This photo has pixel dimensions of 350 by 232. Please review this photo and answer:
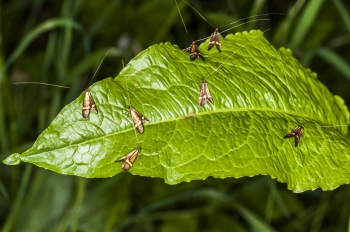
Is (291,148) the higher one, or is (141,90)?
(141,90)

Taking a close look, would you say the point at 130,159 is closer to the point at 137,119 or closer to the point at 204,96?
the point at 137,119

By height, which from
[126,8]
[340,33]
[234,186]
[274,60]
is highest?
[274,60]

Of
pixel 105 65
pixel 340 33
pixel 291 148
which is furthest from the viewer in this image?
pixel 340 33

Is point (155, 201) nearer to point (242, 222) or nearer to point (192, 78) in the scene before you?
point (242, 222)

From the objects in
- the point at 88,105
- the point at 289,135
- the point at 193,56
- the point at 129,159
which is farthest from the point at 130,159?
the point at 289,135

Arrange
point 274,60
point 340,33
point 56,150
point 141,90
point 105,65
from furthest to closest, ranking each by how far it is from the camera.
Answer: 1. point 340,33
2. point 105,65
3. point 274,60
4. point 141,90
5. point 56,150

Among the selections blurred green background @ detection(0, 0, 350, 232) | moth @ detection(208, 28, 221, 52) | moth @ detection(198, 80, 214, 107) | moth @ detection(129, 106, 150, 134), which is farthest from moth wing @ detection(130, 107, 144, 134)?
blurred green background @ detection(0, 0, 350, 232)

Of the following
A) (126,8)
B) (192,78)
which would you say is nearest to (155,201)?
(126,8)
